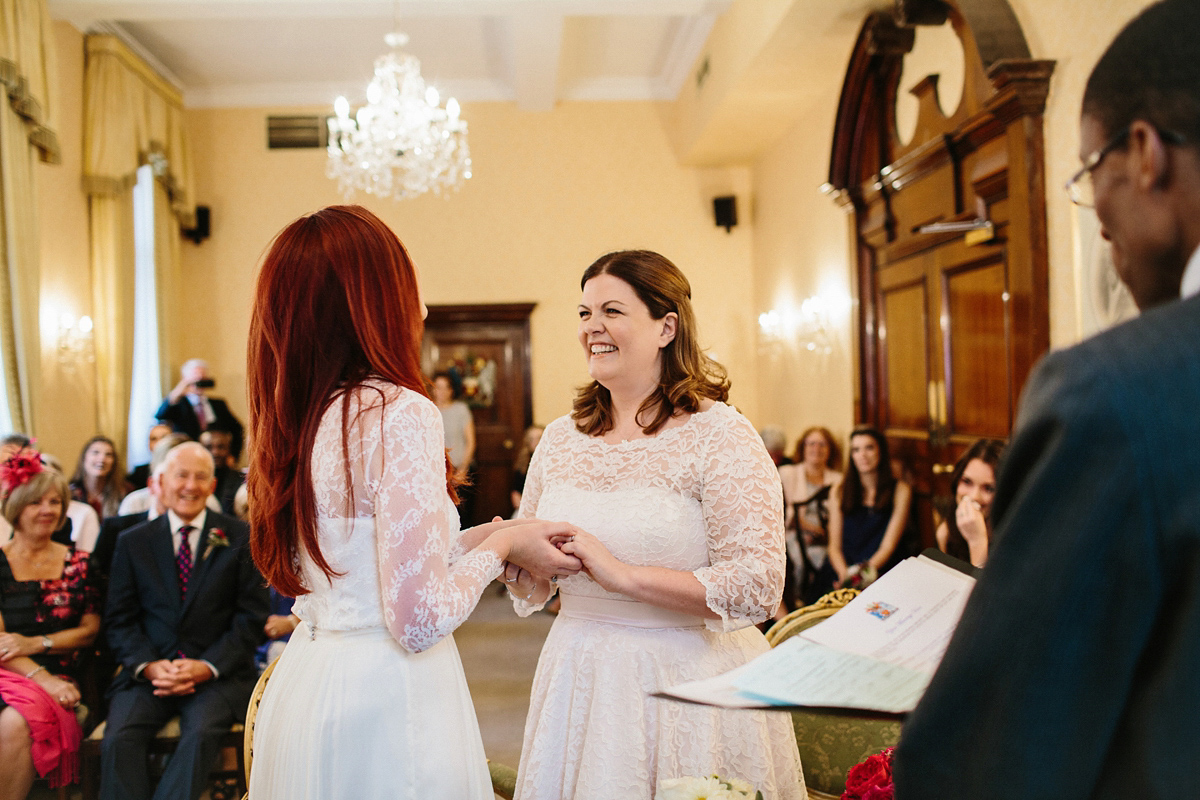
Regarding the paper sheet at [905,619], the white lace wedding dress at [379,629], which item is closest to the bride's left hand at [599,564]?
the white lace wedding dress at [379,629]

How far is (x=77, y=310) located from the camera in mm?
7457

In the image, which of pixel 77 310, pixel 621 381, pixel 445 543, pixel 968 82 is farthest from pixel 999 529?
pixel 77 310

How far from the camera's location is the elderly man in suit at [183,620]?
3.45 meters

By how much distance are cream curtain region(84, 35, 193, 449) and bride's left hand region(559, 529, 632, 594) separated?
7087 mm

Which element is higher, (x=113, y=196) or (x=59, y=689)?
(x=113, y=196)

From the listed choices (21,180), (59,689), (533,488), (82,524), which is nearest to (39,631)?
(59,689)

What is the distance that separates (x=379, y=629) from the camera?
1559 mm

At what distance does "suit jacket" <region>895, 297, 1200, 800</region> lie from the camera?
0.57 m

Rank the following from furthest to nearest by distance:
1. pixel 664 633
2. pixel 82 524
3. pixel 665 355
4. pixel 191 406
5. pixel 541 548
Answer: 1. pixel 191 406
2. pixel 82 524
3. pixel 665 355
4. pixel 664 633
5. pixel 541 548

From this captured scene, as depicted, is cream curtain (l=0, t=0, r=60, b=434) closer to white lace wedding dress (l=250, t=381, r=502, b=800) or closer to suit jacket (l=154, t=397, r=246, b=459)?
suit jacket (l=154, t=397, r=246, b=459)

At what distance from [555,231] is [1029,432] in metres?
9.42

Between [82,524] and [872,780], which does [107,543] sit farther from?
[872,780]

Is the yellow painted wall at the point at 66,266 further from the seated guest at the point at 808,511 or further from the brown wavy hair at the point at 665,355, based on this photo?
the brown wavy hair at the point at 665,355

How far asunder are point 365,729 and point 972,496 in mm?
2718
